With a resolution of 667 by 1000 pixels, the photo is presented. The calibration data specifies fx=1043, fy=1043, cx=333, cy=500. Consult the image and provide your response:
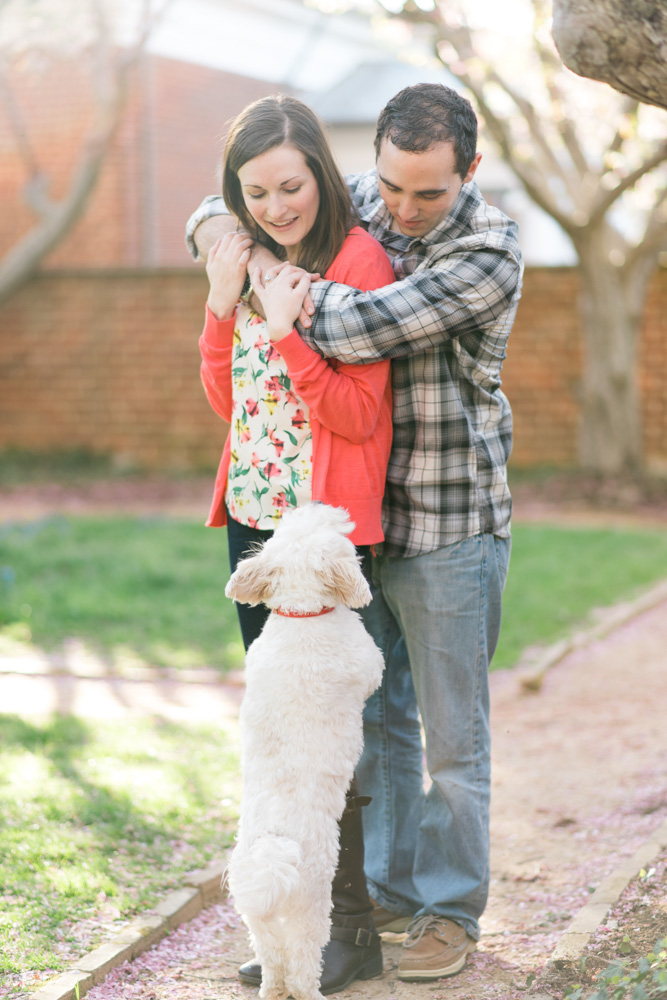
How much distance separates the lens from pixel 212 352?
9.09 feet

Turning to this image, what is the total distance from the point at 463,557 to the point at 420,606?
17 cm

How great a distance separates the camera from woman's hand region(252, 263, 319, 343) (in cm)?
247

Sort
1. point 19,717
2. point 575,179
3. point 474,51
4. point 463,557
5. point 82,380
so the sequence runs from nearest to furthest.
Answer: point 463,557, point 19,717, point 474,51, point 575,179, point 82,380

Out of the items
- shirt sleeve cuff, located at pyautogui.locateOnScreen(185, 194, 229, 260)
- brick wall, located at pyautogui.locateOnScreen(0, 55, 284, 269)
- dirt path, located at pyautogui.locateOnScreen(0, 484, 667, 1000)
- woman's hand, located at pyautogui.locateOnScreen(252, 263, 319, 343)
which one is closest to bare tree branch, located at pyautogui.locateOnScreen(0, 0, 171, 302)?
brick wall, located at pyautogui.locateOnScreen(0, 55, 284, 269)

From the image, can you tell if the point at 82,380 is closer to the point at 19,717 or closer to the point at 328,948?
the point at 19,717

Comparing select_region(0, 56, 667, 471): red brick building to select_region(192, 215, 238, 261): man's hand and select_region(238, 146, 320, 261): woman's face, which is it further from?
select_region(238, 146, 320, 261): woman's face

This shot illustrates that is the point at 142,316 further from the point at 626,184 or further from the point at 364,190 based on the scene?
the point at 364,190

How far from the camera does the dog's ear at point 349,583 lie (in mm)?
2389

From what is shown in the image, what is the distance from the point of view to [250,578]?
2436 mm

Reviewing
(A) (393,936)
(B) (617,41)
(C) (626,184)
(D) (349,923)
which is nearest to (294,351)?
(B) (617,41)

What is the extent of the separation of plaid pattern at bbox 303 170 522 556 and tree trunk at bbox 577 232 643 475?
28.6 feet

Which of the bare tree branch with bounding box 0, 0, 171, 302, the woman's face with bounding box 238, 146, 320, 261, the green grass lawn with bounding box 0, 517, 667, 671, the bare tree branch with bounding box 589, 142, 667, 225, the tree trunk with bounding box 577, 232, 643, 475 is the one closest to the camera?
the woman's face with bounding box 238, 146, 320, 261

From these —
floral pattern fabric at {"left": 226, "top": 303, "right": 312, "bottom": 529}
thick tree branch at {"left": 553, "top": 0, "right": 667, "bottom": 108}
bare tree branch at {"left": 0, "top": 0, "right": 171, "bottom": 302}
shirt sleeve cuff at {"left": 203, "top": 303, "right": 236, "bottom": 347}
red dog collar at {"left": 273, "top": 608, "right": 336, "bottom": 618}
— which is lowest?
red dog collar at {"left": 273, "top": 608, "right": 336, "bottom": 618}

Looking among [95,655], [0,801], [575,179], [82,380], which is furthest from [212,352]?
[82,380]
